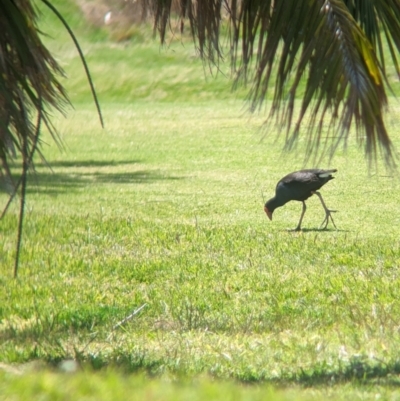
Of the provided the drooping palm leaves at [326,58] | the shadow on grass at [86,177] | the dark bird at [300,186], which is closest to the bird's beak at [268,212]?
the dark bird at [300,186]

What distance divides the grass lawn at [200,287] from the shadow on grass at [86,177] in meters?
0.04

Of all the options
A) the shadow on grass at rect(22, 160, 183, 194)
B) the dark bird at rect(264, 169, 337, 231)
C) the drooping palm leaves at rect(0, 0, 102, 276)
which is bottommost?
the shadow on grass at rect(22, 160, 183, 194)

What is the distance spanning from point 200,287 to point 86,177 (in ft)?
22.5

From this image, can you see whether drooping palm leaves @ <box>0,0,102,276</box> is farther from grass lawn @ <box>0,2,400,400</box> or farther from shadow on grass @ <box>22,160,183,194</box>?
shadow on grass @ <box>22,160,183,194</box>

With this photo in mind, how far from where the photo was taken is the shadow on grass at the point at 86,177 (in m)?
12.1

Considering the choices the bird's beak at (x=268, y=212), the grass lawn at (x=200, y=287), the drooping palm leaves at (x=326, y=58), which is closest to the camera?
the drooping palm leaves at (x=326, y=58)

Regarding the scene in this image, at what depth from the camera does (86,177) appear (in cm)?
1310

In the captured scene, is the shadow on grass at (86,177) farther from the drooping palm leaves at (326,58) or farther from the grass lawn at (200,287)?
the drooping palm leaves at (326,58)

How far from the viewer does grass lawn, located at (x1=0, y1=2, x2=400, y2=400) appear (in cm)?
430

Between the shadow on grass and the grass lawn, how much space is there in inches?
1.7

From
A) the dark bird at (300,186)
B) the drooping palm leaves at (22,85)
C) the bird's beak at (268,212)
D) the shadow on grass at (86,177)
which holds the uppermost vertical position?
the drooping palm leaves at (22,85)

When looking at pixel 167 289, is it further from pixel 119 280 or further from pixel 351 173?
pixel 351 173

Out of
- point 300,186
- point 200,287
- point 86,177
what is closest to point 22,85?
point 200,287

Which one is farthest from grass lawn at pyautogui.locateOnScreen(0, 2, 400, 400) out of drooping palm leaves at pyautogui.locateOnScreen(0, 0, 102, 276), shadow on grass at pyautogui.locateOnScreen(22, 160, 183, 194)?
drooping palm leaves at pyautogui.locateOnScreen(0, 0, 102, 276)
